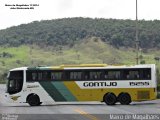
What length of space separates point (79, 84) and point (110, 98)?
7.90ft

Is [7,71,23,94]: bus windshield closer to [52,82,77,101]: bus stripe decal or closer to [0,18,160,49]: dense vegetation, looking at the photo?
[52,82,77,101]: bus stripe decal

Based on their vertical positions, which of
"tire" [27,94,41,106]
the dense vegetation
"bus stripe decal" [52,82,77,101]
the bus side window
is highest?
the dense vegetation

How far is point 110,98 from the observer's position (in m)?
38.3

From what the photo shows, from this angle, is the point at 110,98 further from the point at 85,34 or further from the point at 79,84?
the point at 85,34

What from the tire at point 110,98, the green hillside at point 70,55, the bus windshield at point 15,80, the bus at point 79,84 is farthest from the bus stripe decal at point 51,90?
the green hillside at point 70,55

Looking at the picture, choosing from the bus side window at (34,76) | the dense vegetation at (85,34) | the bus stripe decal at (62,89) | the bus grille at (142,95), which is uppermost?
the dense vegetation at (85,34)

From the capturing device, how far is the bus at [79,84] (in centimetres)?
3822

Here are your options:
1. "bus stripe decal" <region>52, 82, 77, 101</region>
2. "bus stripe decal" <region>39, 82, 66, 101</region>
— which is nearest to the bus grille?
"bus stripe decal" <region>52, 82, 77, 101</region>

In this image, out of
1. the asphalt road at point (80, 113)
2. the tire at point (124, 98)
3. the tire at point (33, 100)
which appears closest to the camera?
the asphalt road at point (80, 113)

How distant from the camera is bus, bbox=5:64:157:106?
38219 mm

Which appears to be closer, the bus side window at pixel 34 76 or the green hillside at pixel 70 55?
the bus side window at pixel 34 76

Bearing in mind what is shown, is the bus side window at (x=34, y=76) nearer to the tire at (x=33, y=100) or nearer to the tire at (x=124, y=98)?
the tire at (x=33, y=100)

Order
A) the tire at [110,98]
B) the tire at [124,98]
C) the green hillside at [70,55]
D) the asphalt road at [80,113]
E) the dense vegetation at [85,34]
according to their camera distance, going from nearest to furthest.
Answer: the asphalt road at [80,113] < the tire at [110,98] < the tire at [124,98] < the green hillside at [70,55] < the dense vegetation at [85,34]

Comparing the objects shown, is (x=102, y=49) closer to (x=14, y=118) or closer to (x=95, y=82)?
(x=95, y=82)
